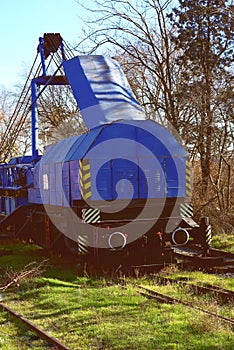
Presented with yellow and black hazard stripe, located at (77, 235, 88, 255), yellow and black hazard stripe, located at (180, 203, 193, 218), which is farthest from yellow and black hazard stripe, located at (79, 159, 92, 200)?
yellow and black hazard stripe, located at (180, 203, 193, 218)

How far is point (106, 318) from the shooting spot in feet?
28.0

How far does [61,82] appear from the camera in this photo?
1916 cm

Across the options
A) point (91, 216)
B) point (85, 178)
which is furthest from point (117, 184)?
point (91, 216)

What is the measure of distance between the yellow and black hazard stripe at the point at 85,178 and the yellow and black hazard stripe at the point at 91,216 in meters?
0.33

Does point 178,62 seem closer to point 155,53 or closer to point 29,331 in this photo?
point 155,53

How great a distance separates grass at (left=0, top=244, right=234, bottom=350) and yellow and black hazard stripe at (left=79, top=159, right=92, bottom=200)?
1954mm

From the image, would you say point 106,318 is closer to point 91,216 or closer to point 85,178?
point 91,216

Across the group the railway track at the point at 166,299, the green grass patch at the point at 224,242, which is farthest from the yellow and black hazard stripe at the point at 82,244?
the green grass patch at the point at 224,242

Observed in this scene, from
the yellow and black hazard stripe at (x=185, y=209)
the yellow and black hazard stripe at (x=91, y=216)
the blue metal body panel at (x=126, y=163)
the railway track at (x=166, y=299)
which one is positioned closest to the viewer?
the railway track at (x=166, y=299)

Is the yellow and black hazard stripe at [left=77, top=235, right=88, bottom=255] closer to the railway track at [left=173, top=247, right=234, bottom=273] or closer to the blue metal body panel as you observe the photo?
the blue metal body panel

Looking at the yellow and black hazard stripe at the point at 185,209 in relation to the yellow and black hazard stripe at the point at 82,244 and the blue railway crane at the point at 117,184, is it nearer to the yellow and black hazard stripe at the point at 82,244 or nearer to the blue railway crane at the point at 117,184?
the blue railway crane at the point at 117,184

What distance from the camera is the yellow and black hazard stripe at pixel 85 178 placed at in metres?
12.5

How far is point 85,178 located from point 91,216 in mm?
915

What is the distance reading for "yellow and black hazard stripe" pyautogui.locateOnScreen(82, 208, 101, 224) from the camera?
489 inches
